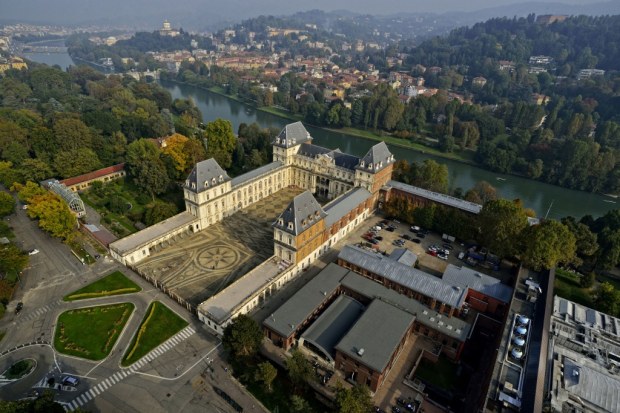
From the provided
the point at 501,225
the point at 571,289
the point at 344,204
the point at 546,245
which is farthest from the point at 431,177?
the point at 571,289

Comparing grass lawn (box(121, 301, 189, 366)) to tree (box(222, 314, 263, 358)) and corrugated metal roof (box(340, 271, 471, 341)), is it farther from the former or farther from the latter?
corrugated metal roof (box(340, 271, 471, 341))

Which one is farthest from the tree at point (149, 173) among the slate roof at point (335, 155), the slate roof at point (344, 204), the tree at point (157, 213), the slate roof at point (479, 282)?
the slate roof at point (479, 282)

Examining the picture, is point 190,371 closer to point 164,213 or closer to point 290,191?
point 164,213

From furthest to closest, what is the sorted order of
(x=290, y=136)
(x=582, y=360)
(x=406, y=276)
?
(x=290, y=136) < (x=406, y=276) < (x=582, y=360)

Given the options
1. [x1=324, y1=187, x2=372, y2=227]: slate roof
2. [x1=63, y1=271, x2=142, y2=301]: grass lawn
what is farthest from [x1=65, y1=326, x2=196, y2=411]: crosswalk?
[x1=324, y1=187, x2=372, y2=227]: slate roof

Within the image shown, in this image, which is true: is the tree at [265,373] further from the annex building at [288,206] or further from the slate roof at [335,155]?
the slate roof at [335,155]

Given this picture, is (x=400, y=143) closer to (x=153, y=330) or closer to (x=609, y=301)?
(x=609, y=301)

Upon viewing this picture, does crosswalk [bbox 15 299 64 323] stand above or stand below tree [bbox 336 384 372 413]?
below

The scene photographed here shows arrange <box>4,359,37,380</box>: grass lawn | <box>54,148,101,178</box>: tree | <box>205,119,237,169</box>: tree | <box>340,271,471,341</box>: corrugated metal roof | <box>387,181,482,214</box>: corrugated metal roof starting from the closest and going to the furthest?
<box>4,359,37,380</box>: grass lawn < <box>340,271,471,341</box>: corrugated metal roof < <box>387,181,482,214</box>: corrugated metal roof < <box>54,148,101,178</box>: tree < <box>205,119,237,169</box>: tree
